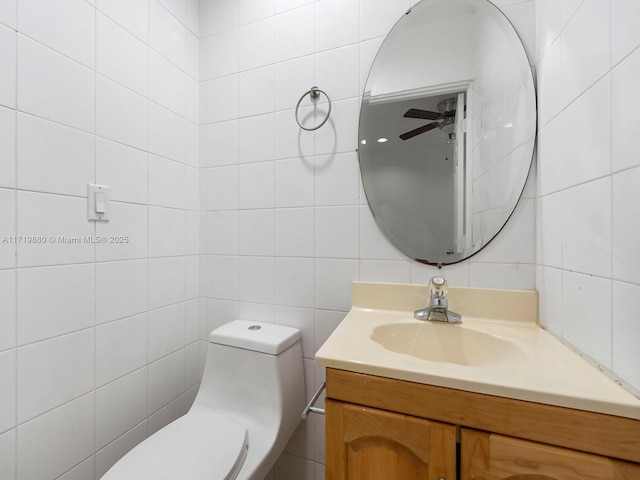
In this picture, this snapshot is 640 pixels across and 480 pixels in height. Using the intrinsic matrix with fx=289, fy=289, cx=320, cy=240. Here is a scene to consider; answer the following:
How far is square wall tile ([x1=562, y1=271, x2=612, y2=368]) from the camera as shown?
1.89ft

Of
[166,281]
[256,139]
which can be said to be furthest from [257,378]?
[256,139]

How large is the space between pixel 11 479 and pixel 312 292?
945mm

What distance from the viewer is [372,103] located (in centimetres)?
107

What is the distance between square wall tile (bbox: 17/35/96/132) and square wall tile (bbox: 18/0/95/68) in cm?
2

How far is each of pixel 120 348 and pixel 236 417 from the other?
477 millimetres

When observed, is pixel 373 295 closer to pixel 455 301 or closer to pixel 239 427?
pixel 455 301

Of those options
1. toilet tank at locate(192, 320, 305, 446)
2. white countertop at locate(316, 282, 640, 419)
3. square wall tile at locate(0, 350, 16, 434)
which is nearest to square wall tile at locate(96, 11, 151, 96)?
square wall tile at locate(0, 350, 16, 434)

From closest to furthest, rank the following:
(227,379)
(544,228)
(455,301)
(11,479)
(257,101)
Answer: (11,479)
(544,228)
(455,301)
(227,379)
(257,101)

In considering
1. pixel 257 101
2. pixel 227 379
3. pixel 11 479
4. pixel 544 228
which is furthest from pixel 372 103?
pixel 11 479

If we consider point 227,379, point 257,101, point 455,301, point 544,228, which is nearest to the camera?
point 544,228

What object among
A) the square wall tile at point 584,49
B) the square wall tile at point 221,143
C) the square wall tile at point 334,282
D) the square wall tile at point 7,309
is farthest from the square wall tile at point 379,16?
the square wall tile at point 7,309

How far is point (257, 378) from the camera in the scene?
1.05m

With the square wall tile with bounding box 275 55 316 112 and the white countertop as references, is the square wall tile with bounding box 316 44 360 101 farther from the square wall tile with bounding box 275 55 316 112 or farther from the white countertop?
the white countertop

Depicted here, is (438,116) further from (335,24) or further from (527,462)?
(527,462)
